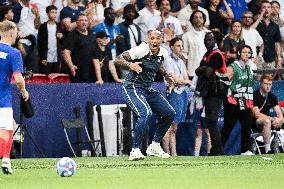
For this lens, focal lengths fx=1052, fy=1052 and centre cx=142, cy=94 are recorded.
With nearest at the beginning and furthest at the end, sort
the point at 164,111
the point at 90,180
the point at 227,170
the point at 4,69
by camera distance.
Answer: the point at 90,180, the point at 4,69, the point at 227,170, the point at 164,111

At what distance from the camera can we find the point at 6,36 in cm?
1545

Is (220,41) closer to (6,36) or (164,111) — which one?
(164,111)

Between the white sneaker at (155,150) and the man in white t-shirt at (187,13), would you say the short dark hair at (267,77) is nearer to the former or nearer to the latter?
the man in white t-shirt at (187,13)

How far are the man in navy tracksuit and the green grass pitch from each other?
740 millimetres

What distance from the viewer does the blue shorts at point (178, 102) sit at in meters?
24.0

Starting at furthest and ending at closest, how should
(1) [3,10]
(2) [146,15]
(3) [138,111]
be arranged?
1. (2) [146,15]
2. (1) [3,10]
3. (3) [138,111]

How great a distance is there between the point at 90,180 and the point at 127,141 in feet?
31.9

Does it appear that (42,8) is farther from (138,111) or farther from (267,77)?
(267,77)

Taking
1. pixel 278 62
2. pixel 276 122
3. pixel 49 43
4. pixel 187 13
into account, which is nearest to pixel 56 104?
pixel 49 43

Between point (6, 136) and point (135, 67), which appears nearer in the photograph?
point (6, 136)

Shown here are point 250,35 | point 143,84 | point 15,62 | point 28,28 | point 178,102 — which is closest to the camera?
point 15,62

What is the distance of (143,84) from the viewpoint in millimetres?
20359

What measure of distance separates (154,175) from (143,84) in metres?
5.06

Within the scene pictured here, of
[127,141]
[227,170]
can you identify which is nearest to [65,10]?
[127,141]
